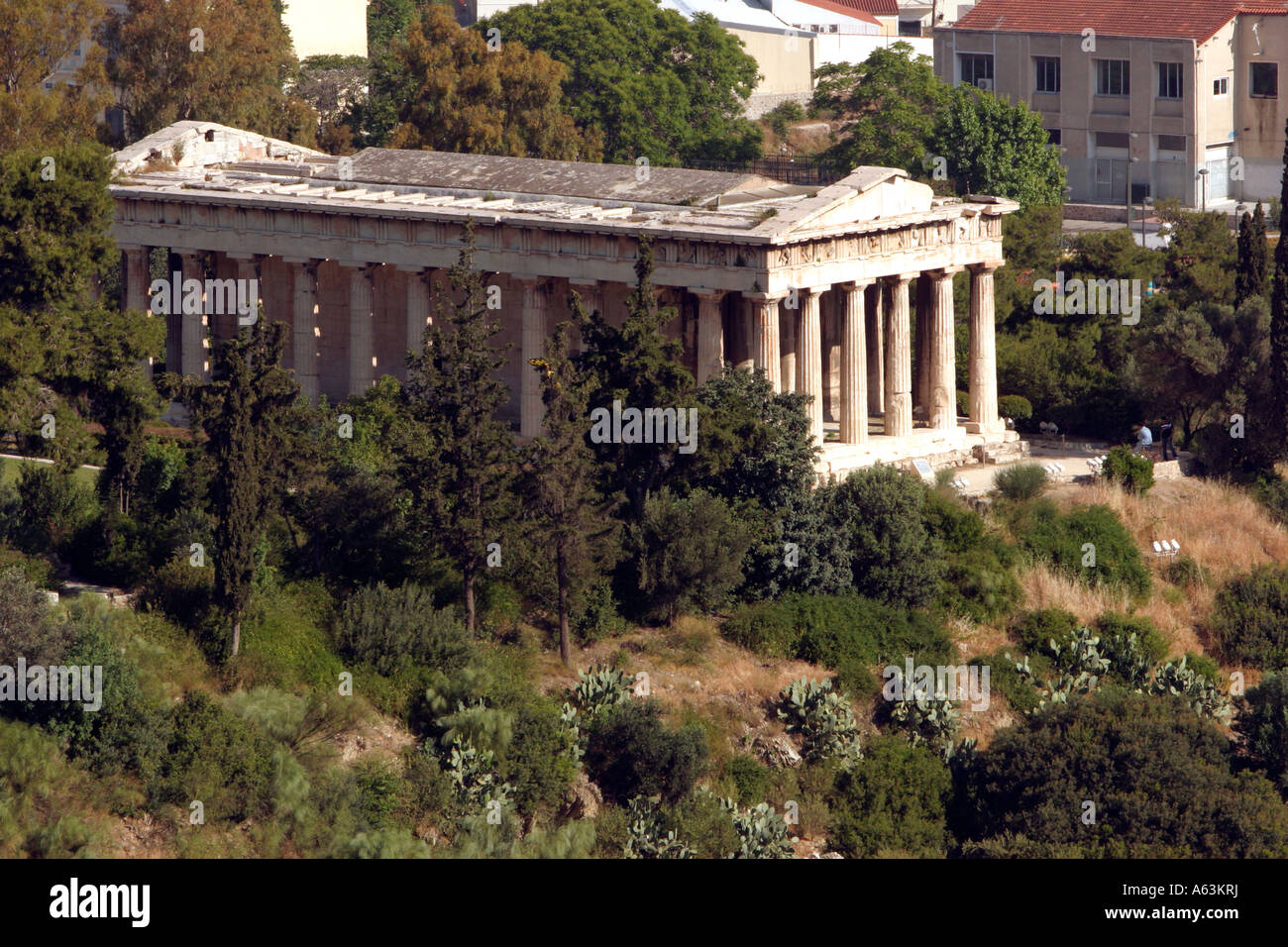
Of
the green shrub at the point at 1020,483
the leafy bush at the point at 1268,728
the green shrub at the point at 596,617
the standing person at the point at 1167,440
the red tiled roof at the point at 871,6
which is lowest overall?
the leafy bush at the point at 1268,728

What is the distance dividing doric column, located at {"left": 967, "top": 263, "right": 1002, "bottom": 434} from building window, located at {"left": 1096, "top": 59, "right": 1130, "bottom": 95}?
43.6m

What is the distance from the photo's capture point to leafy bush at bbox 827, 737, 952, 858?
50625mm

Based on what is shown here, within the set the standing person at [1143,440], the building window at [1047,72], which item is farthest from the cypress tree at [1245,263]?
the building window at [1047,72]

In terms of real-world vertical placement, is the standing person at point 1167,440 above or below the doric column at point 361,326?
below

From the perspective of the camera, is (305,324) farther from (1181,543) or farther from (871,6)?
(871,6)

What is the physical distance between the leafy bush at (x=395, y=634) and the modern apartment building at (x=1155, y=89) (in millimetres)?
60364

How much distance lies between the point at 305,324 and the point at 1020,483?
19.9 m

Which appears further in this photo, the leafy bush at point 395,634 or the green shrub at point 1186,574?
the green shrub at point 1186,574

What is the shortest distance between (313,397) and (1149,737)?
2695 centimetres

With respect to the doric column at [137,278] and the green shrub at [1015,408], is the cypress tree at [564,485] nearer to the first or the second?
the green shrub at [1015,408]

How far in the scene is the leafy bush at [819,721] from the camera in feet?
174

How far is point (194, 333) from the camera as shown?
229 ft

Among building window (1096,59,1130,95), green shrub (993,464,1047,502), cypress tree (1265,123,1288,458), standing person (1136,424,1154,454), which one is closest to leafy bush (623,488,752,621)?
green shrub (993,464,1047,502)

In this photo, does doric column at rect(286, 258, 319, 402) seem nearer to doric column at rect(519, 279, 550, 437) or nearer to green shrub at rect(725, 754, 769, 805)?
doric column at rect(519, 279, 550, 437)
